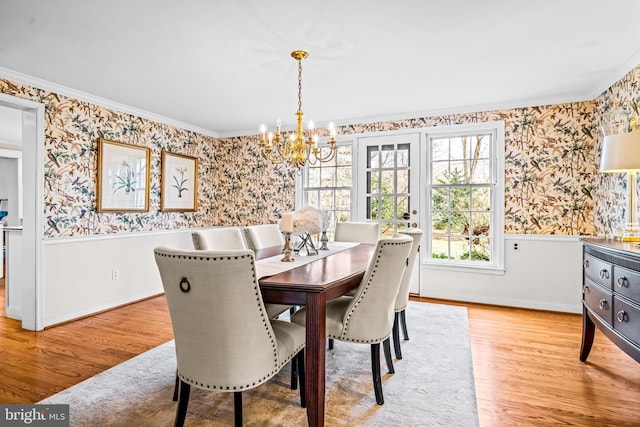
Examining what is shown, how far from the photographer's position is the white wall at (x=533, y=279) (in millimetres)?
3871

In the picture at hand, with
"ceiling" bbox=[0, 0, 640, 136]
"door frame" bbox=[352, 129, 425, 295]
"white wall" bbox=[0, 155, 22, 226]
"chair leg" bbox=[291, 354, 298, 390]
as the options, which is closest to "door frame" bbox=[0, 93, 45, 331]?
"ceiling" bbox=[0, 0, 640, 136]

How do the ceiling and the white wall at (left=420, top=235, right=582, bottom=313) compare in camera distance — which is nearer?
the ceiling

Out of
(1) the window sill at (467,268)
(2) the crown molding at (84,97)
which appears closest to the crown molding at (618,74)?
(1) the window sill at (467,268)

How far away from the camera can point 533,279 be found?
4016mm

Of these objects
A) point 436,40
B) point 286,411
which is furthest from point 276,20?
point 286,411

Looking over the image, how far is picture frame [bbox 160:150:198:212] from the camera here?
471cm

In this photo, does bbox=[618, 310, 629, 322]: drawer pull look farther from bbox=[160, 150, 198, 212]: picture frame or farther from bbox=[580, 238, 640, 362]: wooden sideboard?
bbox=[160, 150, 198, 212]: picture frame

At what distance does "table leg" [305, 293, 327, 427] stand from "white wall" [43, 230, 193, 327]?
302cm

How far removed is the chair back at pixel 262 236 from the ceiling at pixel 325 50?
1.37 metres

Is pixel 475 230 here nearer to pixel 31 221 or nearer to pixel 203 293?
pixel 203 293

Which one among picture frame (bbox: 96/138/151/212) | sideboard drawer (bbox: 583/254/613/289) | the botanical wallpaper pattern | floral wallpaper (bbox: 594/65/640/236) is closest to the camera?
sideboard drawer (bbox: 583/254/613/289)

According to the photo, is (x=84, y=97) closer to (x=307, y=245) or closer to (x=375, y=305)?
(x=307, y=245)

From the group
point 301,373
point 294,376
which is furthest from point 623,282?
point 294,376

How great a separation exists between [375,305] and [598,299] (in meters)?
1.50
